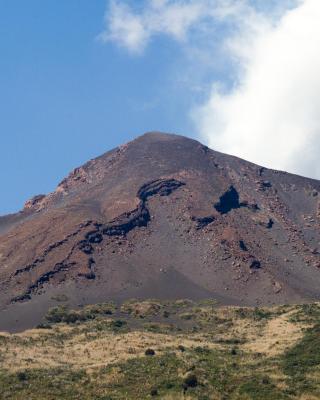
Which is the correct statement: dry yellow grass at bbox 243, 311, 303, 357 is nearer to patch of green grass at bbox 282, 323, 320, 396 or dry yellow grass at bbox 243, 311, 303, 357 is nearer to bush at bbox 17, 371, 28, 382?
patch of green grass at bbox 282, 323, 320, 396

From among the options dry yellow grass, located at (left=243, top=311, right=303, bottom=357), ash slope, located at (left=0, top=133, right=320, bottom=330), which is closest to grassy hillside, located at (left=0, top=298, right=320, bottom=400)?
dry yellow grass, located at (left=243, top=311, right=303, bottom=357)

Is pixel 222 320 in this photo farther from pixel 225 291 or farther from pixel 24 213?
pixel 24 213

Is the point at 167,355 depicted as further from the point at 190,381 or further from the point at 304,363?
the point at 304,363

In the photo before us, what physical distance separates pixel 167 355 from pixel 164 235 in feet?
214

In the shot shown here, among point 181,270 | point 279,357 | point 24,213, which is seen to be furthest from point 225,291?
point 24,213

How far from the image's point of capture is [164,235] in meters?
129

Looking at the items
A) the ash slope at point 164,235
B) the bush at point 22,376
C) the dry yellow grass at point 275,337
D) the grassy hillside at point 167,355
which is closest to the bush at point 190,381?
the grassy hillside at point 167,355

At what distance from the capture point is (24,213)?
6235 inches

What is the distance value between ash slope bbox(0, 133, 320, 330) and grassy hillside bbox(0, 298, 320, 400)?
11394mm

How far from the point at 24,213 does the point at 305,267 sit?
65814 millimetres

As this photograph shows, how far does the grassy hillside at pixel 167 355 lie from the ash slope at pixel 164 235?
37.4 feet

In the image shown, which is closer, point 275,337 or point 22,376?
point 22,376

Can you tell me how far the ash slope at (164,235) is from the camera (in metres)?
111

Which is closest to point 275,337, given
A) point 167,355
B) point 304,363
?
point 167,355
